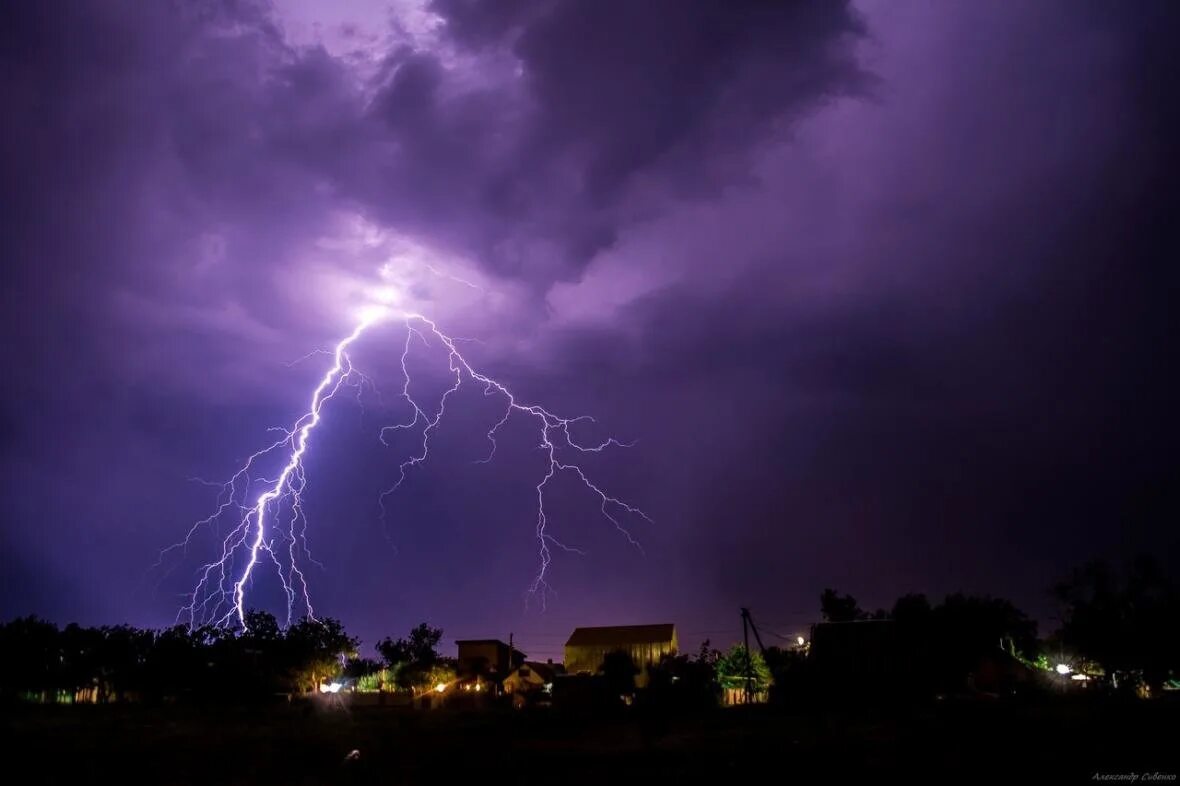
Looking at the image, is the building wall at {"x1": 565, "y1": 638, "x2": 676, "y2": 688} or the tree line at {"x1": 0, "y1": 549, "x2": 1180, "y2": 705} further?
the building wall at {"x1": 565, "y1": 638, "x2": 676, "y2": 688}

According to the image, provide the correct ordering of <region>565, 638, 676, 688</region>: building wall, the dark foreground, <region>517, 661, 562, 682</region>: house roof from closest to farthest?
the dark foreground, <region>517, 661, 562, 682</region>: house roof, <region>565, 638, 676, 688</region>: building wall

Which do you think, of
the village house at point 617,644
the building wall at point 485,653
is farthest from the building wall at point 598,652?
the building wall at point 485,653

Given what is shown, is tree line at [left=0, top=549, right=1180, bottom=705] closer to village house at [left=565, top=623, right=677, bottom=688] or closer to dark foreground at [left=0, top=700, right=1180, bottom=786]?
dark foreground at [left=0, top=700, right=1180, bottom=786]

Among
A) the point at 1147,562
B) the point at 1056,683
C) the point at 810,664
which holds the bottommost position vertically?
the point at 1056,683

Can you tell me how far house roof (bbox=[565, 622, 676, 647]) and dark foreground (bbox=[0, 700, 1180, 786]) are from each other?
32.7 m

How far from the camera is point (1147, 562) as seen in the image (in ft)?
115

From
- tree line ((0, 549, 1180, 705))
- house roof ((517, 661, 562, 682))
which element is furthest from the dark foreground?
house roof ((517, 661, 562, 682))

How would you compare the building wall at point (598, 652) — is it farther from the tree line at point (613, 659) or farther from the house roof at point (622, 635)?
the tree line at point (613, 659)

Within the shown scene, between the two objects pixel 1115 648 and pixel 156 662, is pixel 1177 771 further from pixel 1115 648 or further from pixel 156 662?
pixel 156 662

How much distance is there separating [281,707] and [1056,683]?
38050 millimetres

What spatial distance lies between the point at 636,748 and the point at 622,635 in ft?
138

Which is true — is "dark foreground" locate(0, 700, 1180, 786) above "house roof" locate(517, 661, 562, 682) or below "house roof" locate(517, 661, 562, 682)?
above

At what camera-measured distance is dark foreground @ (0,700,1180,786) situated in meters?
11.6

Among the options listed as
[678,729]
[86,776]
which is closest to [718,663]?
[678,729]
